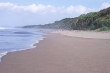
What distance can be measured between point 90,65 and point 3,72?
3878 mm

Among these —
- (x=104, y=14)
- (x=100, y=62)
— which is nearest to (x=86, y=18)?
(x=104, y=14)

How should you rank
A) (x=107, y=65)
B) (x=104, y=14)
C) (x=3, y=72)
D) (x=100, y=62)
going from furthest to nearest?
(x=104, y=14) → (x=100, y=62) → (x=107, y=65) → (x=3, y=72)

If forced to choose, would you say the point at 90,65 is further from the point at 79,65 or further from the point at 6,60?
the point at 6,60

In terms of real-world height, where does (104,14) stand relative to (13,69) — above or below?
above

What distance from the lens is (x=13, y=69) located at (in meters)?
9.26

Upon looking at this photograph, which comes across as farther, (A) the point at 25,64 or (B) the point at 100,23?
(B) the point at 100,23

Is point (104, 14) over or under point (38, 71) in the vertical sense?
over

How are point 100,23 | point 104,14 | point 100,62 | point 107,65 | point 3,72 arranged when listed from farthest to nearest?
point 104,14 < point 100,23 < point 100,62 < point 107,65 < point 3,72

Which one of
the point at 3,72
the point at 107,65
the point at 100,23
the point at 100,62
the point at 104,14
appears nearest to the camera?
the point at 3,72

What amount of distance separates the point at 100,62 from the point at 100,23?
A: 51299mm

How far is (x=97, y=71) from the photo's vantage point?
29.4ft

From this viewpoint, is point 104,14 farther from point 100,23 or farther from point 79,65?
point 79,65

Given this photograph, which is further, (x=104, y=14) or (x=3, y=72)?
(x=104, y=14)

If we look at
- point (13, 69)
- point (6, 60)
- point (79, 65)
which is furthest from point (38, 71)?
point (6, 60)
